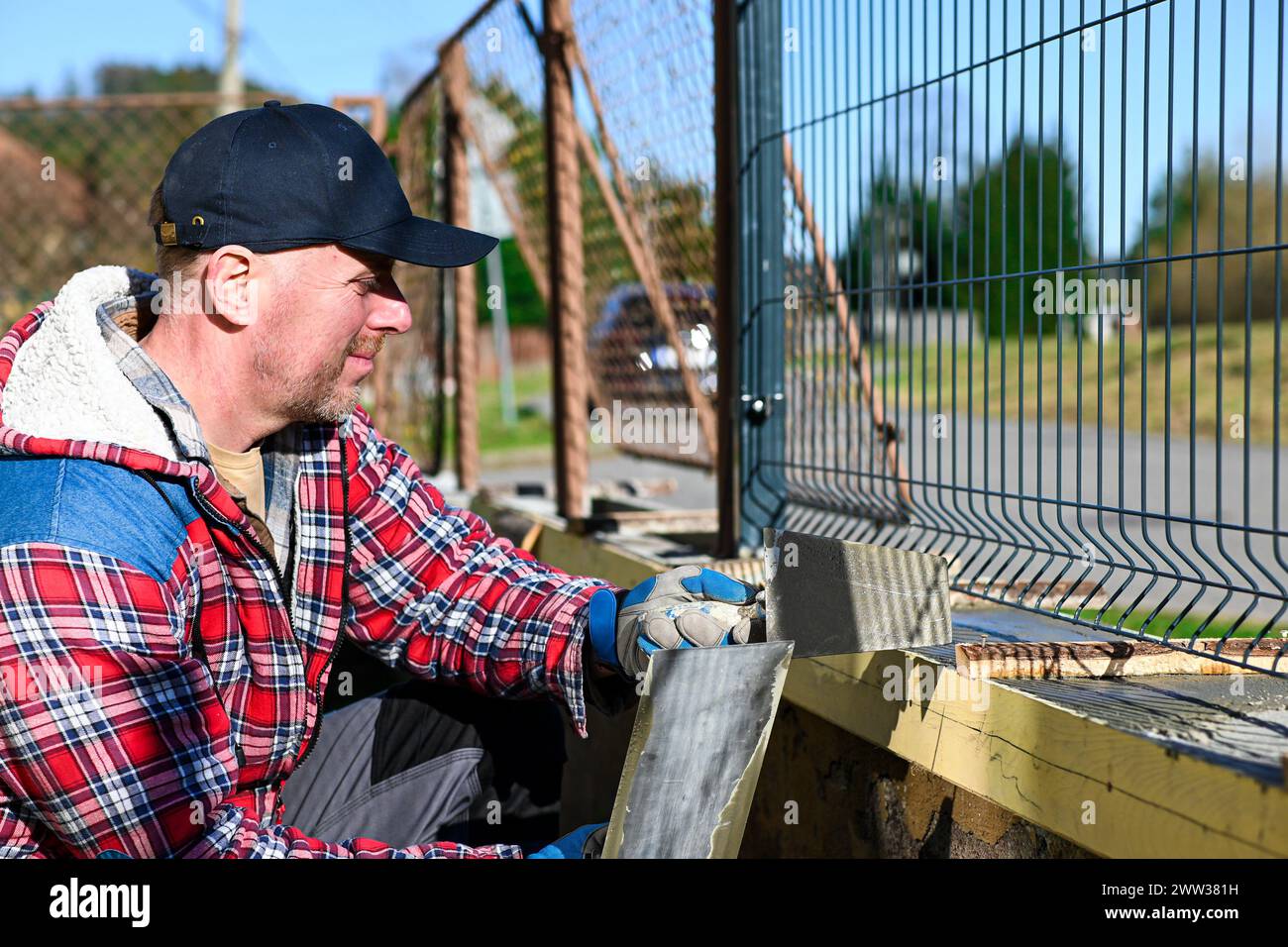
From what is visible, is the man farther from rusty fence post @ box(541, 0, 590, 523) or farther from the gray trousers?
rusty fence post @ box(541, 0, 590, 523)

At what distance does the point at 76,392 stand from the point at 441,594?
906 mm

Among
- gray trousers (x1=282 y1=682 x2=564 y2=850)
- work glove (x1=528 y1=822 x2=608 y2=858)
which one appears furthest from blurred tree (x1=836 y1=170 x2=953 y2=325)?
work glove (x1=528 y1=822 x2=608 y2=858)

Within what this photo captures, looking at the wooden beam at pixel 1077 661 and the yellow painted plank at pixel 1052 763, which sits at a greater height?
the wooden beam at pixel 1077 661

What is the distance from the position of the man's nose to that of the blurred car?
1907 millimetres

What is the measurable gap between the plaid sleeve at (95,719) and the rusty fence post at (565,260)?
3067 millimetres

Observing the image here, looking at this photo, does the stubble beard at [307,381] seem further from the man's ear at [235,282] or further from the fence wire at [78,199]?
the fence wire at [78,199]

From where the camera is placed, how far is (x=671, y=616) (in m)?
2.19

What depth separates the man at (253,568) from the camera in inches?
70.7

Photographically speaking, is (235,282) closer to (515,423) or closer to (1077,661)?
(1077,661)

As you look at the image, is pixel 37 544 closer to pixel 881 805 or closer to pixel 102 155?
pixel 881 805

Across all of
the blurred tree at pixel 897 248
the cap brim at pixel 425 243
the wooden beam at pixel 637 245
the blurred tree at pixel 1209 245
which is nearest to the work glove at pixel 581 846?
the cap brim at pixel 425 243

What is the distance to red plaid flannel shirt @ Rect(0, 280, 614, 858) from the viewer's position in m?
1.77

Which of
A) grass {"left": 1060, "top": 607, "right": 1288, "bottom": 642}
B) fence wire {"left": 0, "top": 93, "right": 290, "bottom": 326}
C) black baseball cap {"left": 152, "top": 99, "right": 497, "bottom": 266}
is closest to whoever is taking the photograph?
black baseball cap {"left": 152, "top": 99, "right": 497, "bottom": 266}

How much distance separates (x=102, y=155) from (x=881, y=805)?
33.1 ft
